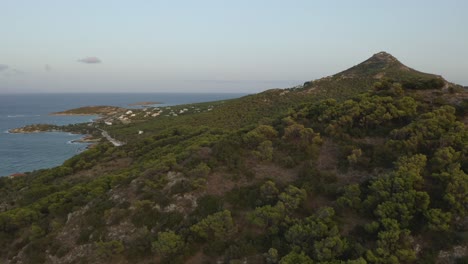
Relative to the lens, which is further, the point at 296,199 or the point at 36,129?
the point at 36,129

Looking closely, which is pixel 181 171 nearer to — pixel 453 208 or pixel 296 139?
pixel 296 139

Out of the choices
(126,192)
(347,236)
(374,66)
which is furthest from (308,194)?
(374,66)

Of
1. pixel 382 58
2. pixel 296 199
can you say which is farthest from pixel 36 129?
pixel 296 199

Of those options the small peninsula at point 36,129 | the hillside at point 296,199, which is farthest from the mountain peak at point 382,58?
the small peninsula at point 36,129

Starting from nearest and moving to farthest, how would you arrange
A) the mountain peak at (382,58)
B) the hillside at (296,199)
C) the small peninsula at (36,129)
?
the hillside at (296,199) < the mountain peak at (382,58) < the small peninsula at (36,129)

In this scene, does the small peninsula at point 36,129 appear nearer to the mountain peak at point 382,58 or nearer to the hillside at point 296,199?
the hillside at point 296,199

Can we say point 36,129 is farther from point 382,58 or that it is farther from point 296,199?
point 296,199

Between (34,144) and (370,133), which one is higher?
(370,133)

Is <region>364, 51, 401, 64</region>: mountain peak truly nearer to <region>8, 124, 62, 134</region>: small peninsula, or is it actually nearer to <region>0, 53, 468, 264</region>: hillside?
<region>0, 53, 468, 264</region>: hillside
